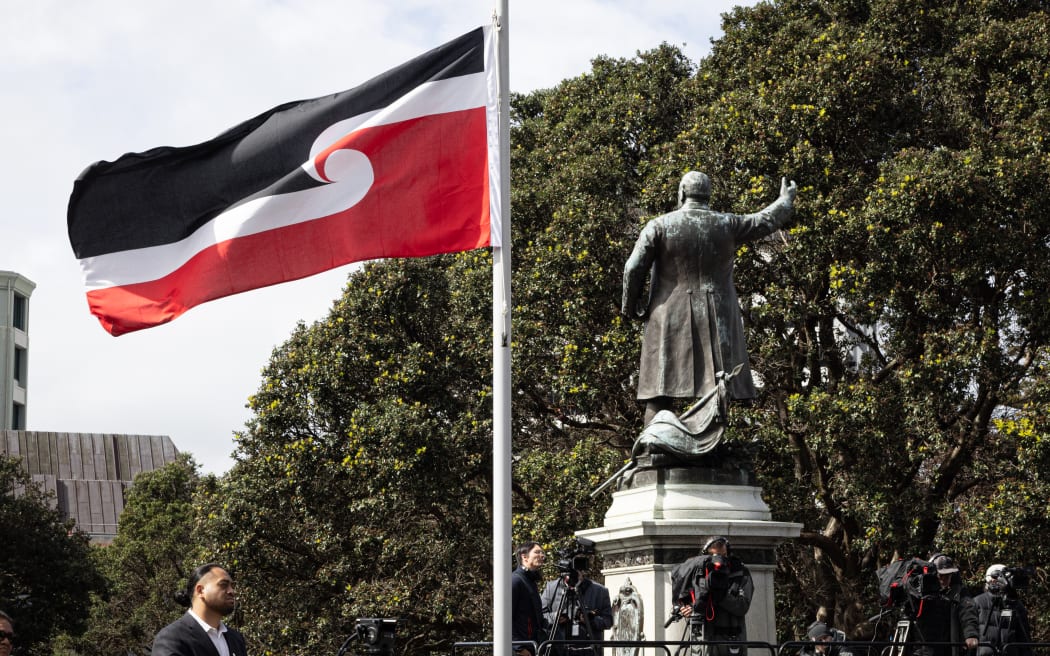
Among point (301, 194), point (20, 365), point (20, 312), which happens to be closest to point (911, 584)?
point (301, 194)

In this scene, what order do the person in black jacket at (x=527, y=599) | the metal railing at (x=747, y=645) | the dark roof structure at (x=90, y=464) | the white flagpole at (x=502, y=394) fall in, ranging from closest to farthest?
the white flagpole at (x=502, y=394) → the metal railing at (x=747, y=645) → the person in black jacket at (x=527, y=599) → the dark roof structure at (x=90, y=464)

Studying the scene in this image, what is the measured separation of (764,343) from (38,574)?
20.6 metres

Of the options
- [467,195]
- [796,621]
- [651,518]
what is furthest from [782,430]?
[467,195]

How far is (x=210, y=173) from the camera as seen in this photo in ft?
25.5

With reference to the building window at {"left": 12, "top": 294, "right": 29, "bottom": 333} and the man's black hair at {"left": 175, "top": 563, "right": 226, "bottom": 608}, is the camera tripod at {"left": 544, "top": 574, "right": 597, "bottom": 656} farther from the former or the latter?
the building window at {"left": 12, "top": 294, "right": 29, "bottom": 333}

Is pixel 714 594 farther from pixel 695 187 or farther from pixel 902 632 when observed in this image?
pixel 695 187

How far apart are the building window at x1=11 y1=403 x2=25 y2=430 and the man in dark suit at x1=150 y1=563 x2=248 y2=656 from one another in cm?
6802

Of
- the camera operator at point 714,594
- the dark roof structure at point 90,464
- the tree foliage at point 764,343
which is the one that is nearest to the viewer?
the camera operator at point 714,594

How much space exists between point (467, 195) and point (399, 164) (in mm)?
453

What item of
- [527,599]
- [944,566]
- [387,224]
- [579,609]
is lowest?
[579,609]

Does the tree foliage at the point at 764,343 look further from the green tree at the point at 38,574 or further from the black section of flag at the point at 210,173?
the black section of flag at the point at 210,173

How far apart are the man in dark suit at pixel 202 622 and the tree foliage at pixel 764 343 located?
12.8 m

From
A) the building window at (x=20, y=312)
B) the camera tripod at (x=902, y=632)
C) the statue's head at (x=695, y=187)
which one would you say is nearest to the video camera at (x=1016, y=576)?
the camera tripod at (x=902, y=632)

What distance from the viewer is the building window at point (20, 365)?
2729 inches
